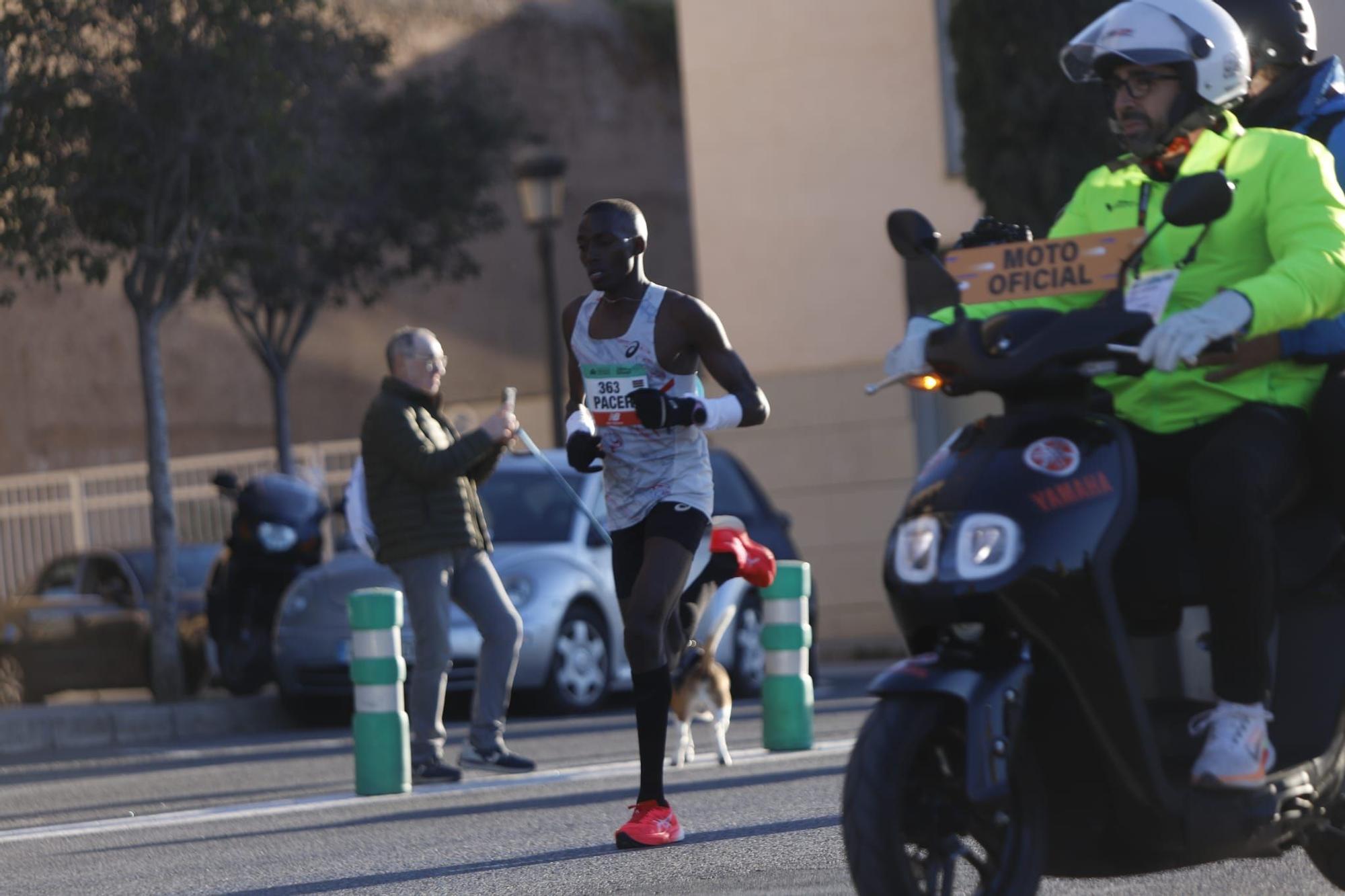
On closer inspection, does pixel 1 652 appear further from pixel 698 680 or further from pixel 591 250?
pixel 591 250

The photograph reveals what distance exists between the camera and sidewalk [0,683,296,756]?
14414 millimetres

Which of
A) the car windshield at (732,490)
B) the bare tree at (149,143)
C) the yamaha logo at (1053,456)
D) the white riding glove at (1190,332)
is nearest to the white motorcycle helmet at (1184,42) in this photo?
the white riding glove at (1190,332)

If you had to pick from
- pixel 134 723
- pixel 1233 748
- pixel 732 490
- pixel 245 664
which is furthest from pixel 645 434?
pixel 245 664

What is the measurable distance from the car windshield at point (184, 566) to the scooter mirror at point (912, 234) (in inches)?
577

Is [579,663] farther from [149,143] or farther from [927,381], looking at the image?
[927,381]

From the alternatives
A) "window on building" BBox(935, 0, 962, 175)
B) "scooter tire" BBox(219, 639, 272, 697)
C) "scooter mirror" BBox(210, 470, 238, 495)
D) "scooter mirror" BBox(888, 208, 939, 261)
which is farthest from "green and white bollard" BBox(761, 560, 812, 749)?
"window on building" BBox(935, 0, 962, 175)

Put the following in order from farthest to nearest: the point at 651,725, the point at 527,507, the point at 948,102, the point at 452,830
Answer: the point at 948,102, the point at 527,507, the point at 452,830, the point at 651,725

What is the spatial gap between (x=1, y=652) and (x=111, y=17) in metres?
5.63

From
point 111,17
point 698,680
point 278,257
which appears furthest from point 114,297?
point 698,680

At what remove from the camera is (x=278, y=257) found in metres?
18.2

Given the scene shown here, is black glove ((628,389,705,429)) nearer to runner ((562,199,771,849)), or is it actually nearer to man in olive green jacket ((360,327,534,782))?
runner ((562,199,771,849))

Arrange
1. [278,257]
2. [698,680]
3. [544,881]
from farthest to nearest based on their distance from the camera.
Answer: [278,257]
[698,680]
[544,881]

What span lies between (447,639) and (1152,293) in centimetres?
596

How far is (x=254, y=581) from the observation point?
656 inches
